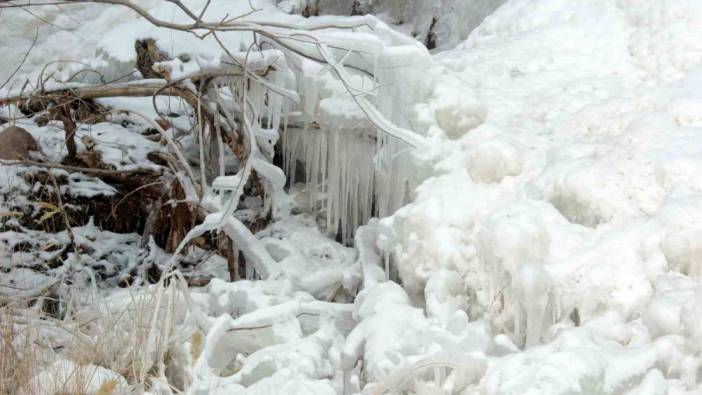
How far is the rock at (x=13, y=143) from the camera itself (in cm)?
534

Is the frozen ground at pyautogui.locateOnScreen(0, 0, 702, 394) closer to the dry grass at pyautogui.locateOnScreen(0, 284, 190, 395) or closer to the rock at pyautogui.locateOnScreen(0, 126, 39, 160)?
the dry grass at pyautogui.locateOnScreen(0, 284, 190, 395)

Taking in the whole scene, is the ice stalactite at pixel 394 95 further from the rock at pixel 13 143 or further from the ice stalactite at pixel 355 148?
the rock at pixel 13 143

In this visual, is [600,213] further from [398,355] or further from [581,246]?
[398,355]

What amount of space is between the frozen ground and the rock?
2.28 meters

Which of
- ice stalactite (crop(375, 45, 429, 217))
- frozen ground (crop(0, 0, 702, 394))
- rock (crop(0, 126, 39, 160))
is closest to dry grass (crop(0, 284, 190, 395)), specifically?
frozen ground (crop(0, 0, 702, 394))

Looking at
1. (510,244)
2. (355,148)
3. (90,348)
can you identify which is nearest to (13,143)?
(355,148)

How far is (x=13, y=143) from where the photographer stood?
537 centimetres

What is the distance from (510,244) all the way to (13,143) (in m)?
4.15

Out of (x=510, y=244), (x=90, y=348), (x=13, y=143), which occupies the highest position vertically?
(x=510, y=244)

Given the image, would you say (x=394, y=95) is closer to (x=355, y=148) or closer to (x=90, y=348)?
(x=355, y=148)

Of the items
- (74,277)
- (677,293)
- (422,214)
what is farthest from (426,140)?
(74,277)

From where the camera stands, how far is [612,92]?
334cm

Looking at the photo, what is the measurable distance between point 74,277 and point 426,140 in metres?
2.63

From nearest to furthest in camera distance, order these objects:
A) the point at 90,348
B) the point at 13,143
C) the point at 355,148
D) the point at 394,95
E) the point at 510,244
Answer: the point at 510,244, the point at 90,348, the point at 394,95, the point at 355,148, the point at 13,143
